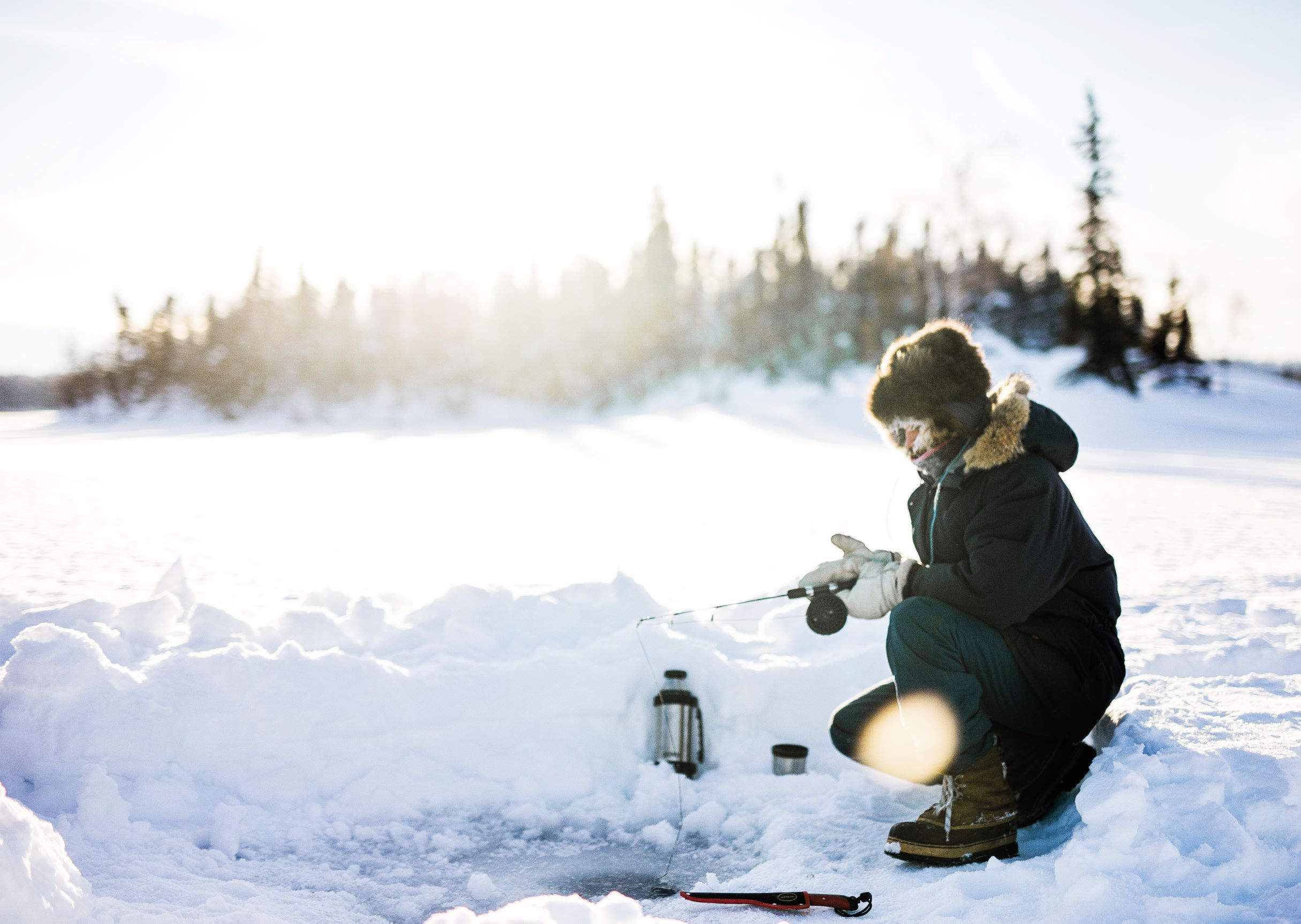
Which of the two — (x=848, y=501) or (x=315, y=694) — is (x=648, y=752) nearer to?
(x=315, y=694)

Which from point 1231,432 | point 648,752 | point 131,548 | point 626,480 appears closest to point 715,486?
point 626,480

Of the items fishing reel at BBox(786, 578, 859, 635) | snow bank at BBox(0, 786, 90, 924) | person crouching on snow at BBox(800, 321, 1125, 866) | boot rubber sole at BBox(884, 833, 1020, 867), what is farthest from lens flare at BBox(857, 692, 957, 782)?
snow bank at BBox(0, 786, 90, 924)

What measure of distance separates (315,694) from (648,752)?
156 centimetres

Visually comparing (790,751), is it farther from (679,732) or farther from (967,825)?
(967,825)

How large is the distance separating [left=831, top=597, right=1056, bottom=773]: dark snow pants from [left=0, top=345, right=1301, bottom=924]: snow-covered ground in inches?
12.8

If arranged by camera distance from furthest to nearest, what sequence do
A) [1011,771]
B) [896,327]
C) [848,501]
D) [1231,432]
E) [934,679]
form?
[896,327], [1231,432], [848,501], [1011,771], [934,679]

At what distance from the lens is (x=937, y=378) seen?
255 centimetres

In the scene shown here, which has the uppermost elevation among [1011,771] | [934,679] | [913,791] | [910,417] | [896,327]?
[896,327]

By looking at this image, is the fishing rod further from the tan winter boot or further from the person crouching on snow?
the tan winter boot

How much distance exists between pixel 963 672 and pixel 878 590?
14.9 inches

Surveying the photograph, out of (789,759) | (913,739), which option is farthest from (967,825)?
(789,759)

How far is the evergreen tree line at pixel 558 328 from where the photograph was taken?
44438 mm

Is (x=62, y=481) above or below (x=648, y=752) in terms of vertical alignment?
above

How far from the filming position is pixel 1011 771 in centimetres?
270
